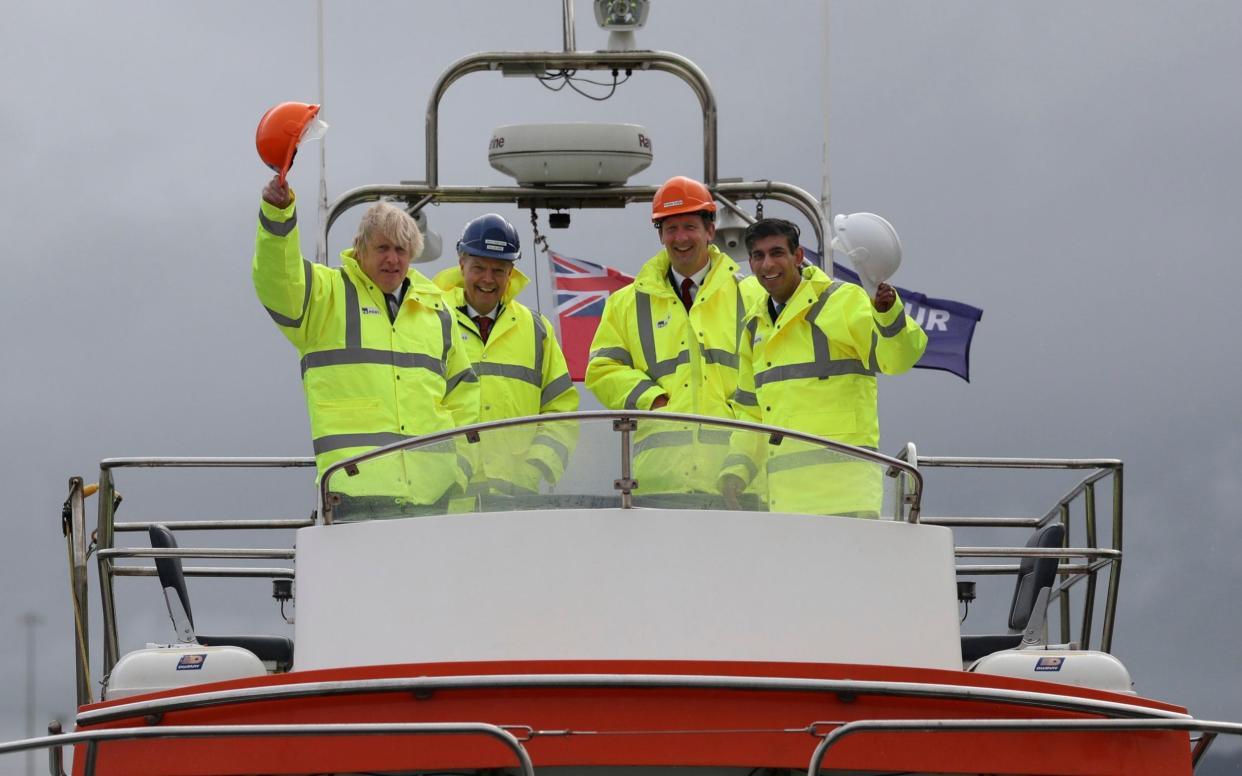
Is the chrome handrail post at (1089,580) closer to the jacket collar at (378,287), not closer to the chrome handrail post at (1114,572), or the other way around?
the chrome handrail post at (1114,572)

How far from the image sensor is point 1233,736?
5582 mm

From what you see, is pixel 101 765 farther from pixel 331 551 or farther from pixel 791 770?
pixel 791 770

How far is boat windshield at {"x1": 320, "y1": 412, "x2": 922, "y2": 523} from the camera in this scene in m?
5.94

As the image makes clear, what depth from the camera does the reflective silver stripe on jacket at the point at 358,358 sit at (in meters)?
7.39

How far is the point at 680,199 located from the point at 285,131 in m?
2.14

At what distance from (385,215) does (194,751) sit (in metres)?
2.59

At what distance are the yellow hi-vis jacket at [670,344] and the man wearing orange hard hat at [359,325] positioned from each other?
2.74ft

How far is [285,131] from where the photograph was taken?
6.78 meters

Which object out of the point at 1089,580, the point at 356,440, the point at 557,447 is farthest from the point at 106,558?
the point at 1089,580

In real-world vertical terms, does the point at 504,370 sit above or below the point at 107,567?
above

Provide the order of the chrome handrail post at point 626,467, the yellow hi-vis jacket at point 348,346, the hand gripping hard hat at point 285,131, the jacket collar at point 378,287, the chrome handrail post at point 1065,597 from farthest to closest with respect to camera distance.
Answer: the chrome handrail post at point 1065,597 → the jacket collar at point 378,287 → the yellow hi-vis jacket at point 348,346 → the hand gripping hard hat at point 285,131 → the chrome handrail post at point 626,467

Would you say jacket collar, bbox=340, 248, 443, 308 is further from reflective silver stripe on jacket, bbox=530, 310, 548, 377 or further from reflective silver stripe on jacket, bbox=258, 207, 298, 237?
reflective silver stripe on jacket, bbox=530, 310, 548, 377

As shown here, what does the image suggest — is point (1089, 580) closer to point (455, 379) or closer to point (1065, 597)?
point (1065, 597)

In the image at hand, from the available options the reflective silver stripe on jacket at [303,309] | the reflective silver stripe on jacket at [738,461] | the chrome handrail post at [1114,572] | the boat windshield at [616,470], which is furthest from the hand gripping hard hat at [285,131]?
the chrome handrail post at [1114,572]
